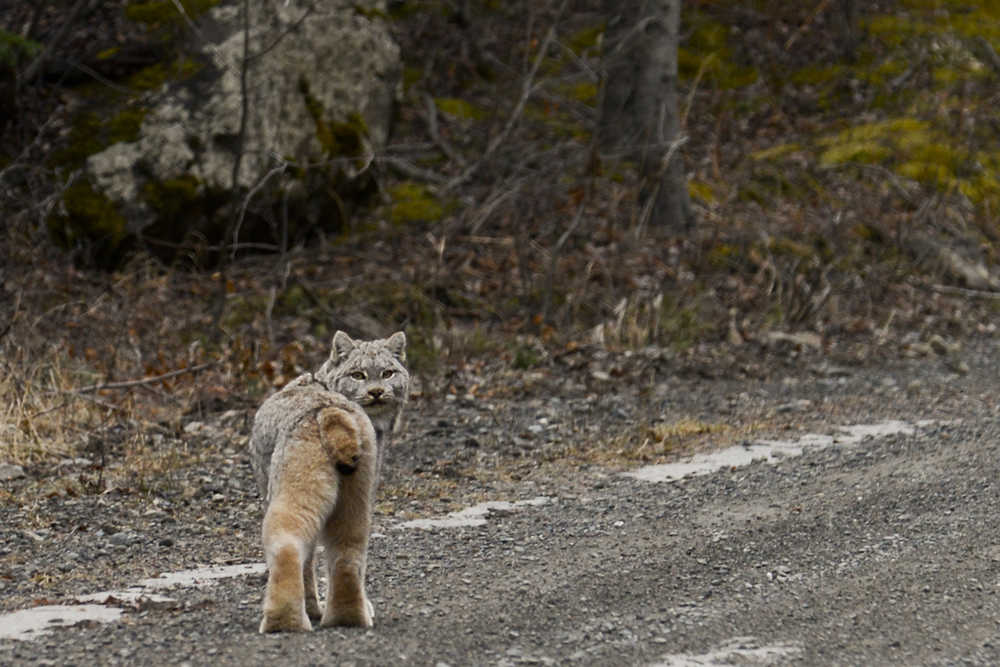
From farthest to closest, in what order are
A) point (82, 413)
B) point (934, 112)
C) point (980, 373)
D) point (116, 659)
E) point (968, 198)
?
point (934, 112) → point (968, 198) → point (980, 373) → point (82, 413) → point (116, 659)

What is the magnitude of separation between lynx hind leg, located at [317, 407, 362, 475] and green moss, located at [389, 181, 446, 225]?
1021cm

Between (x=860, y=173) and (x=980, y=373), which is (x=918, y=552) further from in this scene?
(x=860, y=173)

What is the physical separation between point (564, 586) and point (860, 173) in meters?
13.6

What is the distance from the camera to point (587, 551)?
21.0 ft

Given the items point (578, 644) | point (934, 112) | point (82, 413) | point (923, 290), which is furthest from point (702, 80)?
point (578, 644)

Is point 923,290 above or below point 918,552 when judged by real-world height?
below

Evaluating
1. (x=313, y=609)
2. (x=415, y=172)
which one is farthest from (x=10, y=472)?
(x=415, y=172)

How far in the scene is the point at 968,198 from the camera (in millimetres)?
17547

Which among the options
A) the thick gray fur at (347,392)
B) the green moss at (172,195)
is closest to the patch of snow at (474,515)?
the thick gray fur at (347,392)

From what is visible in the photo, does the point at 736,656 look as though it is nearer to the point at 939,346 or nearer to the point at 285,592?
the point at 285,592

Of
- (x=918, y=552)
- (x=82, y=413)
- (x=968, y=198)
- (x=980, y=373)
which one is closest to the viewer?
(x=918, y=552)

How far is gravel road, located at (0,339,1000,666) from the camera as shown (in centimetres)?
493

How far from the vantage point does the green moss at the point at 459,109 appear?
60.5 feet

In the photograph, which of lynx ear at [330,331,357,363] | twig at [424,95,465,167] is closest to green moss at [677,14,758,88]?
twig at [424,95,465,167]
